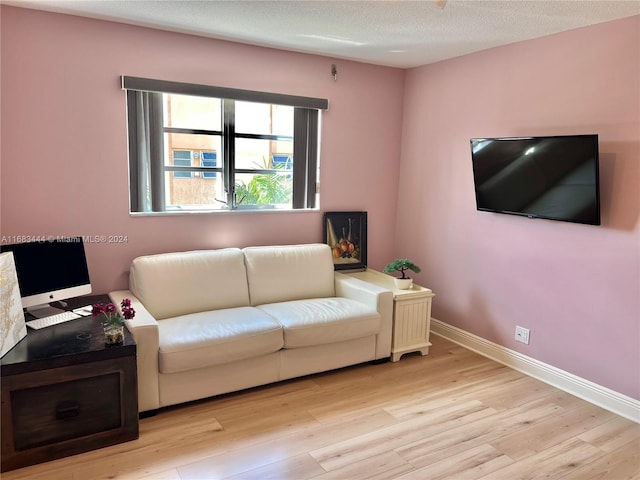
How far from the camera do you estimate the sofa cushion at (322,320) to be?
3158 mm

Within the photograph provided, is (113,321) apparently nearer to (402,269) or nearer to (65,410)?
(65,410)

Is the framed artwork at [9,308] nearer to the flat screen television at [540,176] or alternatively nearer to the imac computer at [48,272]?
the imac computer at [48,272]

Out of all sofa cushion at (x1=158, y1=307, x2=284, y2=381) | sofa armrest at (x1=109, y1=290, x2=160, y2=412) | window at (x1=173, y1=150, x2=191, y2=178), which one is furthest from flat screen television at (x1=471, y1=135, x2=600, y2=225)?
sofa armrest at (x1=109, y1=290, x2=160, y2=412)

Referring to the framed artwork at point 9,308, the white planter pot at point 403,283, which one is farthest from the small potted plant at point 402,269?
the framed artwork at point 9,308

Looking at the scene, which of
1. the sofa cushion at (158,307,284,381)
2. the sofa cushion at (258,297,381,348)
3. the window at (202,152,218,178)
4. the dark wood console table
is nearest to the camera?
the dark wood console table

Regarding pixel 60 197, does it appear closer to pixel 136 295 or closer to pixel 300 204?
pixel 136 295

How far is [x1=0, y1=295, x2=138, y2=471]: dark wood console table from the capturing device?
2252mm

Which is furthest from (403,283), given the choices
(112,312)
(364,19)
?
(112,312)

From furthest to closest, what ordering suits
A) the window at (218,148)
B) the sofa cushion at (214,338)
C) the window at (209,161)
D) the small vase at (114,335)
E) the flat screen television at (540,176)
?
the window at (209,161)
the window at (218,148)
the flat screen television at (540,176)
the sofa cushion at (214,338)
the small vase at (114,335)

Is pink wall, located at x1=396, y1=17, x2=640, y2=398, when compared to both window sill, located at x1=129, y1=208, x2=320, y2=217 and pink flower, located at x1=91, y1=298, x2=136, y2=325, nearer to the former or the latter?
window sill, located at x1=129, y1=208, x2=320, y2=217

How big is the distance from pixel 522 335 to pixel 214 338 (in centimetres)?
227

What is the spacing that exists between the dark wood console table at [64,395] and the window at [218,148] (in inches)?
51.7

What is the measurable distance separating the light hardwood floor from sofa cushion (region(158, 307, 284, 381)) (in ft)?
1.06

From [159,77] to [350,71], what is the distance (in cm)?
166
